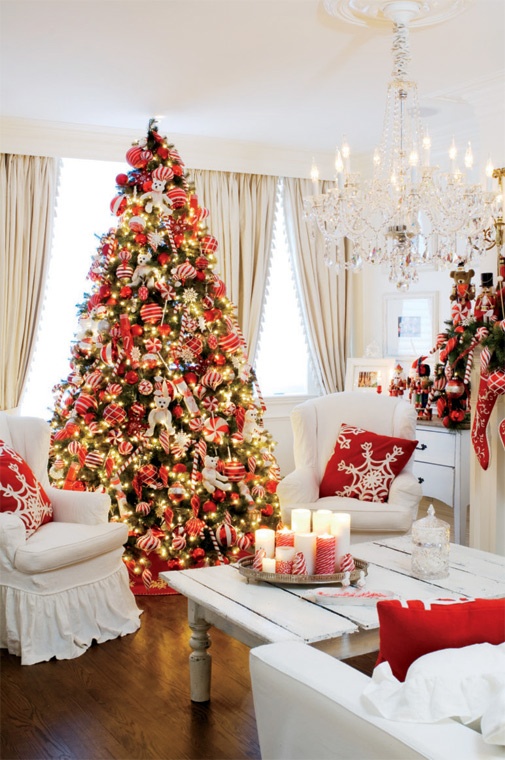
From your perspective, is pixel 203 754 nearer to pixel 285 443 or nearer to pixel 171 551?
pixel 171 551

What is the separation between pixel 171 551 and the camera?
14.3 feet

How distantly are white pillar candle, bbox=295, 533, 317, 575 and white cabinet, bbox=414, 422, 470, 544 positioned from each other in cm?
232

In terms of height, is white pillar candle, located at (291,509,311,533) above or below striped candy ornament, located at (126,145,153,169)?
below

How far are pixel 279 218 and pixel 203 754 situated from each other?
506 cm

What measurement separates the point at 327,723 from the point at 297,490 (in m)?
2.84

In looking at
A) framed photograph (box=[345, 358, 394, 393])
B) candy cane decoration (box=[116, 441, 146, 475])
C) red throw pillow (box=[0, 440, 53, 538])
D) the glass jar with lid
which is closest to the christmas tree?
candy cane decoration (box=[116, 441, 146, 475])

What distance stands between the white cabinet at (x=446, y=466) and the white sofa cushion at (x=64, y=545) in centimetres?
224

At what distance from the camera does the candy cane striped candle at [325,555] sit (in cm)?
290

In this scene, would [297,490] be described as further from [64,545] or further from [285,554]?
[285,554]

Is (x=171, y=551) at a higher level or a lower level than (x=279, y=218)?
lower

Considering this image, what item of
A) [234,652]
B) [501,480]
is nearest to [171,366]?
[234,652]

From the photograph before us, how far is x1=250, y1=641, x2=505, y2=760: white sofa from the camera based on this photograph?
1.30 meters

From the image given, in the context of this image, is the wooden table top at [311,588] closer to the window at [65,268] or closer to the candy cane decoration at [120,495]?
the candy cane decoration at [120,495]

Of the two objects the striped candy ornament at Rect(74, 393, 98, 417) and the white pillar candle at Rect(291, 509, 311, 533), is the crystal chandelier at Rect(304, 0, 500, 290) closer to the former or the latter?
Result: the white pillar candle at Rect(291, 509, 311, 533)
